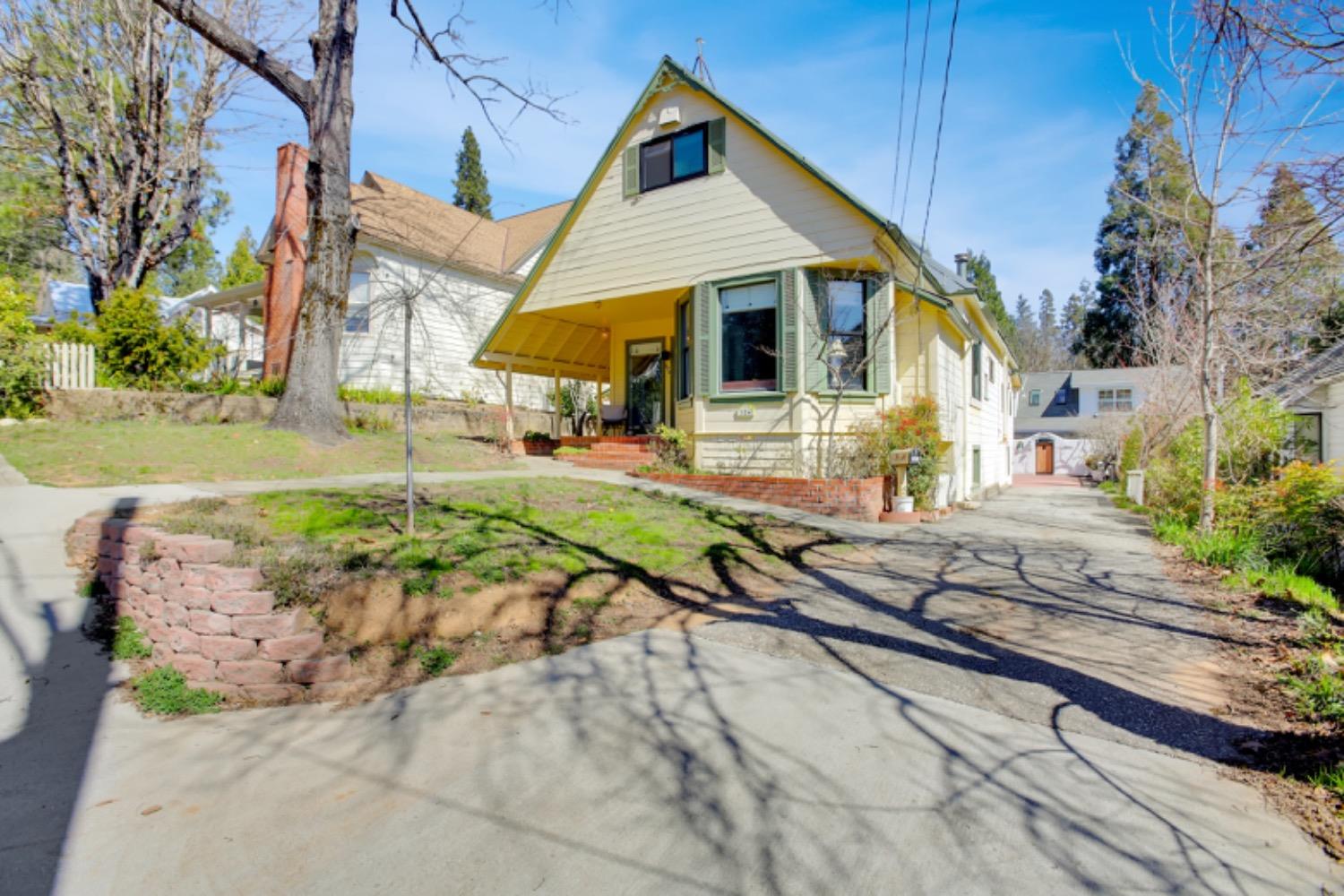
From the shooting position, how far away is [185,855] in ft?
7.97

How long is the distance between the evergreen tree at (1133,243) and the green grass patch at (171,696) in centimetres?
1118

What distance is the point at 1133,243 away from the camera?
11.3 m

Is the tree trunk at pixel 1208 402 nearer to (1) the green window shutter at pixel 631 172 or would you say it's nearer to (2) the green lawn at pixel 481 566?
(2) the green lawn at pixel 481 566

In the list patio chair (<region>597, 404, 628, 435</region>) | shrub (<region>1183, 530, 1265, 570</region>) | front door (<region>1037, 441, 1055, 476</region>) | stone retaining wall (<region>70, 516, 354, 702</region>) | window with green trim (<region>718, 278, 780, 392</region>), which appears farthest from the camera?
front door (<region>1037, 441, 1055, 476</region>)

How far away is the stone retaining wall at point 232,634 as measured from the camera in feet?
12.3

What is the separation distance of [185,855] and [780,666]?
10.2 feet

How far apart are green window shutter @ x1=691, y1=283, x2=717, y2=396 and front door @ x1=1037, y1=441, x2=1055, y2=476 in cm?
3538

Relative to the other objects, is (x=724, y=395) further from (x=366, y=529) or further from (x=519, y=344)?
(x=366, y=529)

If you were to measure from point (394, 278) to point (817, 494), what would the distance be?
11825 millimetres

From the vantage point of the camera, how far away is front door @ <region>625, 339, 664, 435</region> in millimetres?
15133

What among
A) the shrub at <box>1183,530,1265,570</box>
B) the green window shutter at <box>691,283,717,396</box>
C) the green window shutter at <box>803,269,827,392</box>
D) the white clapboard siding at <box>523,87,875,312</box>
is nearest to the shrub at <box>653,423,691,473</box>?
the green window shutter at <box>691,283,717,396</box>

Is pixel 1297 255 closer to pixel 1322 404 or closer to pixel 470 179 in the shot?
pixel 1322 404

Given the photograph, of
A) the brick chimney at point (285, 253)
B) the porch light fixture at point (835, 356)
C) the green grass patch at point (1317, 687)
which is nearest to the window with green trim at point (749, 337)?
the porch light fixture at point (835, 356)

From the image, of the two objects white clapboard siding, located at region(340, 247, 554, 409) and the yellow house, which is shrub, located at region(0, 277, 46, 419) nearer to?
white clapboard siding, located at region(340, 247, 554, 409)
